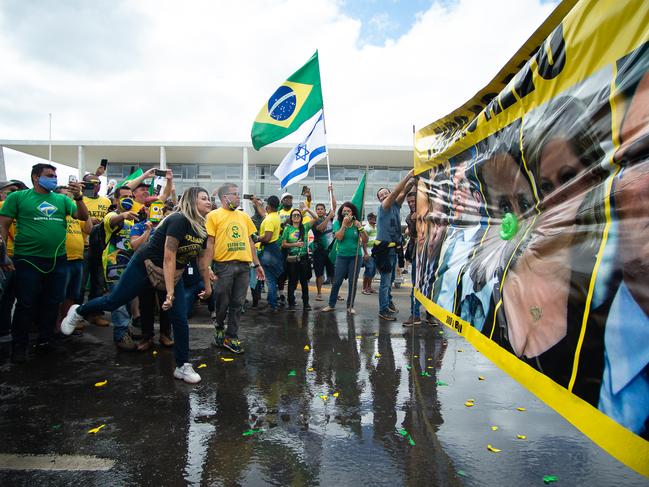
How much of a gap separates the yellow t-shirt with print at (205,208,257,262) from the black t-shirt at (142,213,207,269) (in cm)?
66

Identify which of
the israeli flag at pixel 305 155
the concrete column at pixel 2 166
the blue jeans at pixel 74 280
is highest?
the concrete column at pixel 2 166

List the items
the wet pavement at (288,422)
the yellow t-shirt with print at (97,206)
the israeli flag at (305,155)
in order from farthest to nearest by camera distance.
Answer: the israeli flag at (305,155) → the yellow t-shirt with print at (97,206) → the wet pavement at (288,422)

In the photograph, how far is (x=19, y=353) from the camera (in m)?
4.21

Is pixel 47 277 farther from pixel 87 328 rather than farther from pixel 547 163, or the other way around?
pixel 547 163

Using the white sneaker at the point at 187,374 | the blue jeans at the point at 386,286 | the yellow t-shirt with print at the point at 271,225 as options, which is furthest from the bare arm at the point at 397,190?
the white sneaker at the point at 187,374

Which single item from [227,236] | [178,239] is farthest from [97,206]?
[178,239]

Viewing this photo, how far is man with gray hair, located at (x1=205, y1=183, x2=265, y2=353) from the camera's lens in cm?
469

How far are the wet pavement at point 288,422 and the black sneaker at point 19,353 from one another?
0.07 meters

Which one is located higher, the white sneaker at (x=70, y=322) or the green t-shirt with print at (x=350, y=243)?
the green t-shirt with print at (x=350, y=243)

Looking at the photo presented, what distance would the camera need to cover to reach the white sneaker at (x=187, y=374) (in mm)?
3730

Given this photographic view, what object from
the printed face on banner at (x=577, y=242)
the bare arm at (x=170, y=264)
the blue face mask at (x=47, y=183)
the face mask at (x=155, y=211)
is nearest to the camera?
the printed face on banner at (x=577, y=242)

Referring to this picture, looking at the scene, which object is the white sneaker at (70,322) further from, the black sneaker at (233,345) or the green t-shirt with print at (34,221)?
the black sneaker at (233,345)

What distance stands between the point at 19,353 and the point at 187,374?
76.2 inches

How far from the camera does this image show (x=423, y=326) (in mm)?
6188
